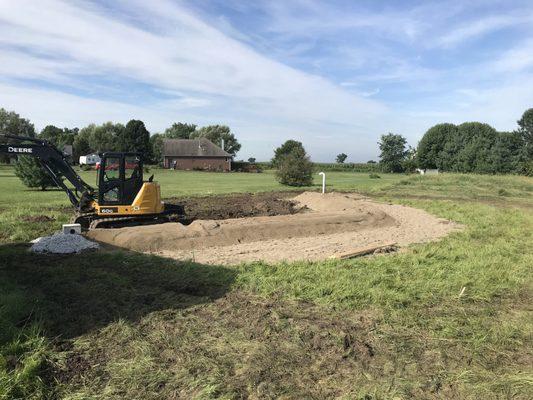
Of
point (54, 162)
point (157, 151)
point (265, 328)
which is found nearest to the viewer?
point (265, 328)


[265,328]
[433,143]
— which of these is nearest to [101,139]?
[433,143]

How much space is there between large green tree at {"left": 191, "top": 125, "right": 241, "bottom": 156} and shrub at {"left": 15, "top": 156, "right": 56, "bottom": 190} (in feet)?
279

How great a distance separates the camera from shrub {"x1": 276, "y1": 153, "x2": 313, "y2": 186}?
36344 mm

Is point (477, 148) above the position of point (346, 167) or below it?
above

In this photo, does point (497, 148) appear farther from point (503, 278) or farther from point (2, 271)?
point (2, 271)

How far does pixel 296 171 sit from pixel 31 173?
19.0 m

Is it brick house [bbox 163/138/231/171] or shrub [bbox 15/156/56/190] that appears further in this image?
brick house [bbox 163/138/231/171]

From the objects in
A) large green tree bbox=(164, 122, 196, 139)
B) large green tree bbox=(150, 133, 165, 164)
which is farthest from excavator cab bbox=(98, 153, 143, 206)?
large green tree bbox=(164, 122, 196, 139)

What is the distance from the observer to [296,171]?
36219mm

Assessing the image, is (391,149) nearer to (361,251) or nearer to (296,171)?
(296,171)

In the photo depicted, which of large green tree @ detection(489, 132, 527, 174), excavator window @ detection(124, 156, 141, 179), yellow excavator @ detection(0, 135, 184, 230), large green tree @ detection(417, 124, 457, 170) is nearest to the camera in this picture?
yellow excavator @ detection(0, 135, 184, 230)

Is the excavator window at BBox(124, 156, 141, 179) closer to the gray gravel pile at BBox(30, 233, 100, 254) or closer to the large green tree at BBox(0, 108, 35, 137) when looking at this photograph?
the gray gravel pile at BBox(30, 233, 100, 254)

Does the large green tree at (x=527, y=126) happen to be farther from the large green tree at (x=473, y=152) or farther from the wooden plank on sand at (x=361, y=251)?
the wooden plank on sand at (x=361, y=251)

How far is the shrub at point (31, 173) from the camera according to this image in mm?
28484
